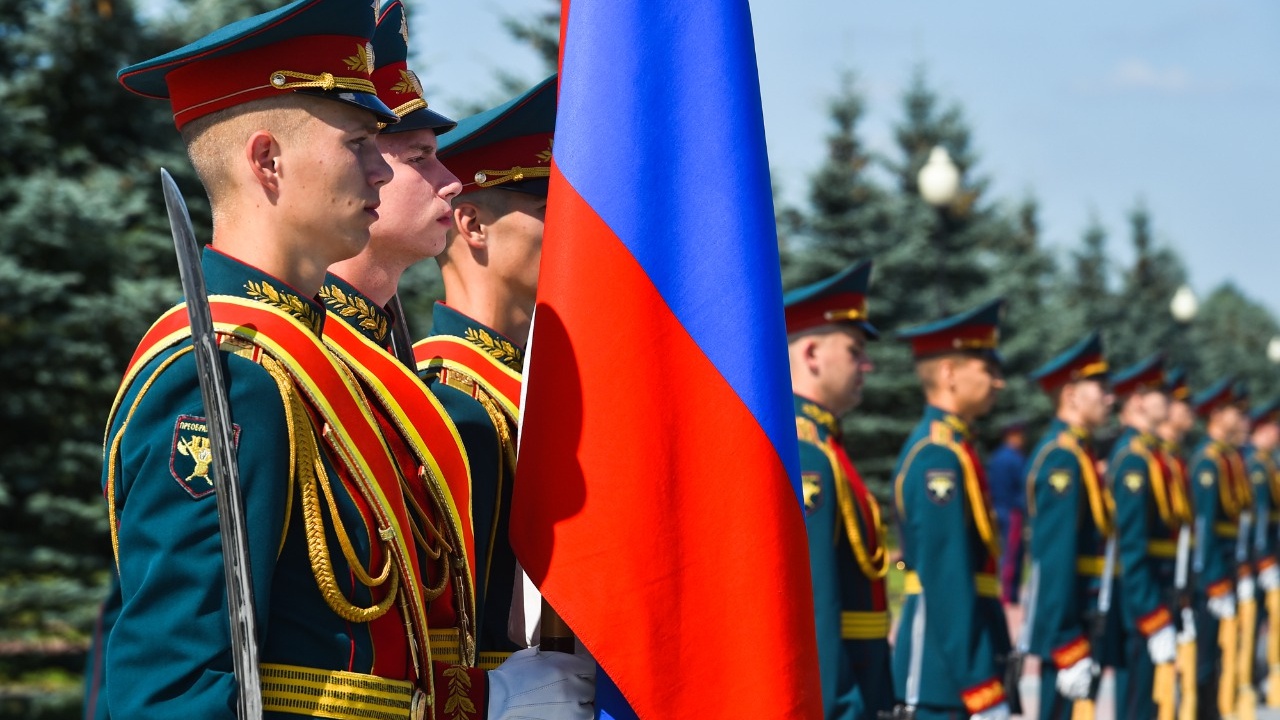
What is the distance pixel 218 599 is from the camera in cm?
206

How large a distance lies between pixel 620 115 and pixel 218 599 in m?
1.19

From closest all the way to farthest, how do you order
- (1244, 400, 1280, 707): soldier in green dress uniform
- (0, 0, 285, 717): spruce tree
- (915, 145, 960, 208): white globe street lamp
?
(0, 0, 285, 717): spruce tree < (915, 145, 960, 208): white globe street lamp < (1244, 400, 1280, 707): soldier in green dress uniform

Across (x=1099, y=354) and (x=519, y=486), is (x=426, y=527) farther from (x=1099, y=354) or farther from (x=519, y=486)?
(x=1099, y=354)

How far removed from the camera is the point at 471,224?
11.2 ft

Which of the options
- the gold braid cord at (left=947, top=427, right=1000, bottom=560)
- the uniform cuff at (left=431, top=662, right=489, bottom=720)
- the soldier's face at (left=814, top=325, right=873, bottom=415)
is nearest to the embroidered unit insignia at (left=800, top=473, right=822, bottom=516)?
the soldier's face at (left=814, top=325, right=873, bottom=415)

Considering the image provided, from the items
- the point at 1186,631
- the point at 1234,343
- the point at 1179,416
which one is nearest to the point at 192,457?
the point at 1186,631

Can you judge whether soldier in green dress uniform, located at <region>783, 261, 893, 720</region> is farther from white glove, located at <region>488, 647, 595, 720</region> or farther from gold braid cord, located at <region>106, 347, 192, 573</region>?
gold braid cord, located at <region>106, 347, 192, 573</region>

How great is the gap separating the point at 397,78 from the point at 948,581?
3841 millimetres

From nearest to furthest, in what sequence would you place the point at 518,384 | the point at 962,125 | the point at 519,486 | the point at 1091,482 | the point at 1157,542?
the point at 519,486, the point at 518,384, the point at 1091,482, the point at 1157,542, the point at 962,125

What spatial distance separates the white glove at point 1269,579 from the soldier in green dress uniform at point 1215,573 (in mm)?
1162

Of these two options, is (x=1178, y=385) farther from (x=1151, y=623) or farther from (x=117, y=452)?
(x=117, y=452)

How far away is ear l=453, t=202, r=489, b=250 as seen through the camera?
342 cm

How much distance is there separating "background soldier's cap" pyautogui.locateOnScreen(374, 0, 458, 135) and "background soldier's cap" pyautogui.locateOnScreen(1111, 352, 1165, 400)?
854cm

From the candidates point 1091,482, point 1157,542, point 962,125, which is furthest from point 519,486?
point 962,125
